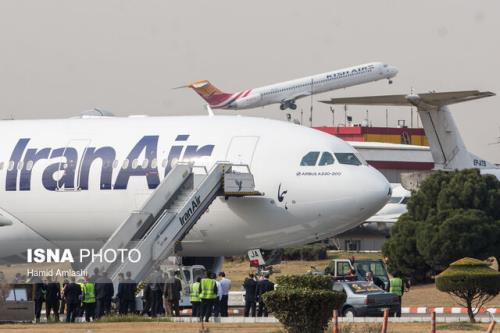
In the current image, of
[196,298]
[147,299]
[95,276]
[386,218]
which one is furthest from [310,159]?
[386,218]

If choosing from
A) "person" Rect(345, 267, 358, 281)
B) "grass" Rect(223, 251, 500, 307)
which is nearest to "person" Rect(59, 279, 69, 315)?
"grass" Rect(223, 251, 500, 307)

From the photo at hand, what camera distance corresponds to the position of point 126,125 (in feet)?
146

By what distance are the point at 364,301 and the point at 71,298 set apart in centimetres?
895

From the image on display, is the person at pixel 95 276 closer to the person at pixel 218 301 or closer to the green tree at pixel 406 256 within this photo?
the person at pixel 218 301

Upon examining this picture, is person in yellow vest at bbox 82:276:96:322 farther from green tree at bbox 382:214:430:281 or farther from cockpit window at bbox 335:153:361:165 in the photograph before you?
green tree at bbox 382:214:430:281

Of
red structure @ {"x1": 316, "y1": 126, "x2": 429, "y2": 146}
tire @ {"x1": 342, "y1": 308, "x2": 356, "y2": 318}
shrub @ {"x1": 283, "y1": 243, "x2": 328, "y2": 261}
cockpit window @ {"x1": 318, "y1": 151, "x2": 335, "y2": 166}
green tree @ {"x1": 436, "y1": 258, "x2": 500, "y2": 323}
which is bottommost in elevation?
tire @ {"x1": 342, "y1": 308, "x2": 356, "y2": 318}

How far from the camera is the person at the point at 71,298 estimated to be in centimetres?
3838

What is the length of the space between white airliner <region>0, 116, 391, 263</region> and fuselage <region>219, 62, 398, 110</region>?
406ft

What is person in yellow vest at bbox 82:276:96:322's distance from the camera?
3853cm

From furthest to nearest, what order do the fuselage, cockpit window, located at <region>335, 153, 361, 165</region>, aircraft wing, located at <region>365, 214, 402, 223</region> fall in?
the fuselage < aircraft wing, located at <region>365, 214, 402, 223</region> < cockpit window, located at <region>335, 153, 361, 165</region>

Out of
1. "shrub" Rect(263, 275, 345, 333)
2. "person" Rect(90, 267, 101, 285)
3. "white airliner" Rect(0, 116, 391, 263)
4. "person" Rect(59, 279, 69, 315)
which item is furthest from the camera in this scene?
"white airliner" Rect(0, 116, 391, 263)

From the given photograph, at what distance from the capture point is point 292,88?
173750mm

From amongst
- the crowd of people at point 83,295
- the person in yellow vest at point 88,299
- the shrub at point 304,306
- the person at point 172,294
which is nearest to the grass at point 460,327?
the shrub at point 304,306

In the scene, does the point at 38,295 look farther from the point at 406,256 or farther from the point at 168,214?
the point at 406,256
